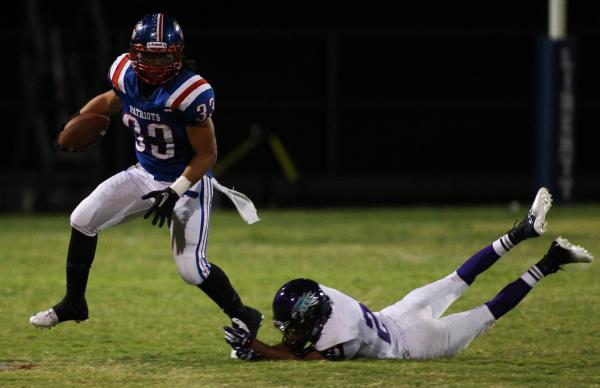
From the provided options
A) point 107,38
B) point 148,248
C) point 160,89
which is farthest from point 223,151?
point 160,89

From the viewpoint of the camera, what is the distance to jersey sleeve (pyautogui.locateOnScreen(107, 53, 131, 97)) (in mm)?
6895

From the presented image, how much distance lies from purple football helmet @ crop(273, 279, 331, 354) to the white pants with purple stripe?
25.7 inches

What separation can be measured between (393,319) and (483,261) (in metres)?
0.64

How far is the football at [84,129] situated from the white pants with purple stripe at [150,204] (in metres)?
0.36

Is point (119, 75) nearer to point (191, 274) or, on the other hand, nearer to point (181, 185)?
point (181, 185)

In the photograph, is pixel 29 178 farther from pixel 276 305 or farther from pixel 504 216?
pixel 276 305

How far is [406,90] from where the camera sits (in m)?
19.9

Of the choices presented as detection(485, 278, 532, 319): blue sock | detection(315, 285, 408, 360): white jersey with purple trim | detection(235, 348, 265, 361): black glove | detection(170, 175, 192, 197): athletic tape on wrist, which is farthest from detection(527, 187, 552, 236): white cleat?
detection(170, 175, 192, 197): athletic tape on wrist

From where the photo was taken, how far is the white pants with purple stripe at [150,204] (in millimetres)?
6746

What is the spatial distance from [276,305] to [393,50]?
1340cm

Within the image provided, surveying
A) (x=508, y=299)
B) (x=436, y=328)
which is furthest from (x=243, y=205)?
(x=508, y=299)

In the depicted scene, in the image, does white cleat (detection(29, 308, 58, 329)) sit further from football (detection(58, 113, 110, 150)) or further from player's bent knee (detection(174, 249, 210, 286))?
football (detection(58, 113, 110, 150))

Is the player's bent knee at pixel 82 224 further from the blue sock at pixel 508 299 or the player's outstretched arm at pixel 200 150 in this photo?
the blue sock at pixel 508 299

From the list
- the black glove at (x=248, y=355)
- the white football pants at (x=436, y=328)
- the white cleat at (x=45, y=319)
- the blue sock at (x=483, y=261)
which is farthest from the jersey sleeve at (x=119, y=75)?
the blue sock at (x=483, y=261)
